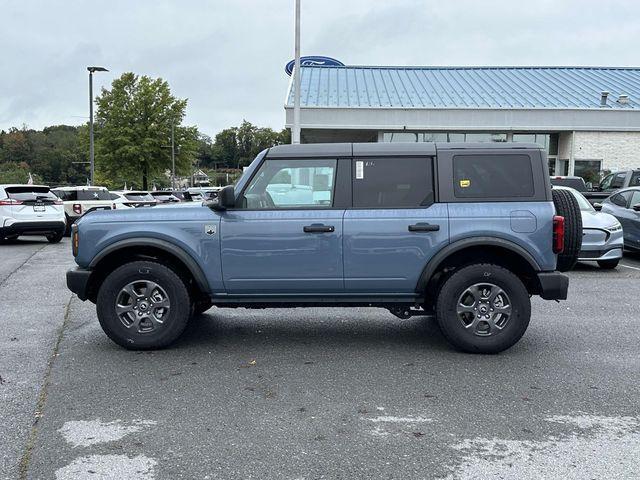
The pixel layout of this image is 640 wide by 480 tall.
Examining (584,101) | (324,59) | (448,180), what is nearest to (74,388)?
(448,180)

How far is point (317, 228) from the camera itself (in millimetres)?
5590

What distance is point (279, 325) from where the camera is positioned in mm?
6945

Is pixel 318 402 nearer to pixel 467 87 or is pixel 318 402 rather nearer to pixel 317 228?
pixel 317 228

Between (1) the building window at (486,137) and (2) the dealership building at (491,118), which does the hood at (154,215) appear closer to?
(2) the dealership building at (491,118)

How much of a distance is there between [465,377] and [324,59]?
37.4 meters

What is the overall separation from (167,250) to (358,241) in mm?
1704

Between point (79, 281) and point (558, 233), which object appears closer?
point (558, 233)

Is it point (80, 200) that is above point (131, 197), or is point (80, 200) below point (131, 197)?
below

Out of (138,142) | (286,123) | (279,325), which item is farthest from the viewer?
(138,142)

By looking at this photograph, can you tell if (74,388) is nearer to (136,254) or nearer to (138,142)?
(136,254)

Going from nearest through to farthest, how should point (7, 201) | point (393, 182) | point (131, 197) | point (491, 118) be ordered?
point (393, 182) < point (7, 201) < point (131, 197) < point (491, 118)

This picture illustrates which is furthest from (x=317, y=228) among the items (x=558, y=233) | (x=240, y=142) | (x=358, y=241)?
(x=240, y=142)

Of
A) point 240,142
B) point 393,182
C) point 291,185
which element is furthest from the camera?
point 240,142

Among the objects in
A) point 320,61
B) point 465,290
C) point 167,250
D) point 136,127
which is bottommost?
point 465,290
